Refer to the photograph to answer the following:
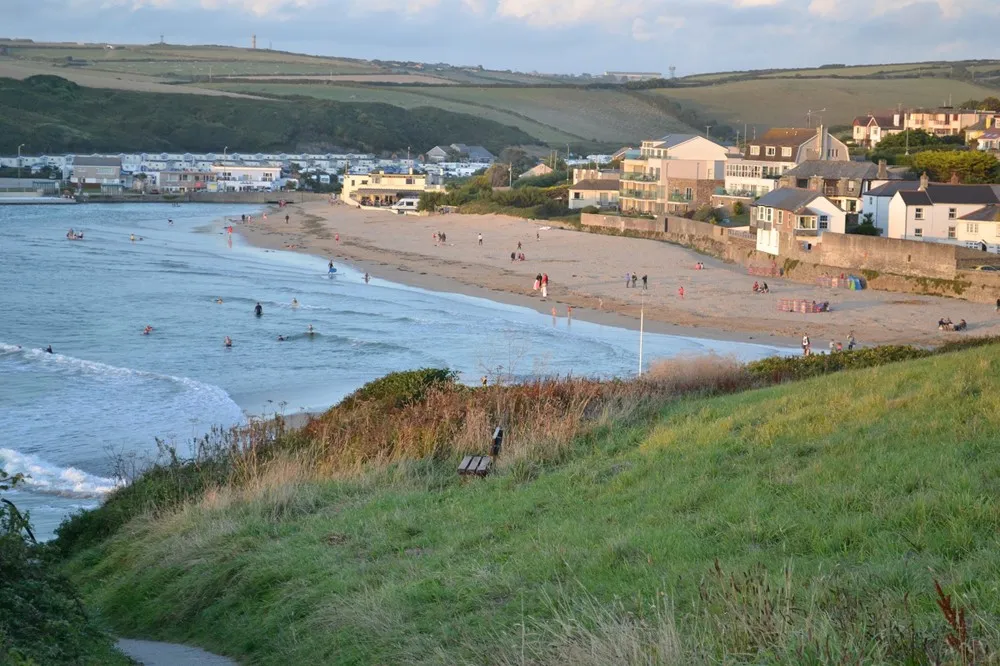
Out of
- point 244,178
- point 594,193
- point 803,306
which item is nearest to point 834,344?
point 803,306

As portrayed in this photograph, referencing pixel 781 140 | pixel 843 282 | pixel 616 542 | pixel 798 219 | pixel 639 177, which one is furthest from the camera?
pixel 639 177

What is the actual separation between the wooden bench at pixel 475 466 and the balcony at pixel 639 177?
51.2 metres

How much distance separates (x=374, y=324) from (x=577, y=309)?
604 centimetres

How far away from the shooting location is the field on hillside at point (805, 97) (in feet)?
473

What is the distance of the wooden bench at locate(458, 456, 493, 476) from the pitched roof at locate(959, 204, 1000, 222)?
31016mm

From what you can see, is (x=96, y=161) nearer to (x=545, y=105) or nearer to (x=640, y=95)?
(x=545, y=105)

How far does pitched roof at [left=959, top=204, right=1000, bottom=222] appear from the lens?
36.1 meters

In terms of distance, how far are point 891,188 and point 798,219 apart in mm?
3995

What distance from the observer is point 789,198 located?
40.8 meters

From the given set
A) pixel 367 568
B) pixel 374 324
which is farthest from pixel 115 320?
pixel 367 568

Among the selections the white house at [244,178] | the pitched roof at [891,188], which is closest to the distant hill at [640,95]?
the white house at [244,178]

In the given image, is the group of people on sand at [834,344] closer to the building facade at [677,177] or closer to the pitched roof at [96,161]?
the building facade at [677,177]

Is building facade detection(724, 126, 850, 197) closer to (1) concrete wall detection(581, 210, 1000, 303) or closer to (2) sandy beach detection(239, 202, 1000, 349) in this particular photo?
(2) sandy beach detection(239, 202, 1000, 349)

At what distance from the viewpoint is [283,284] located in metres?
40.7
